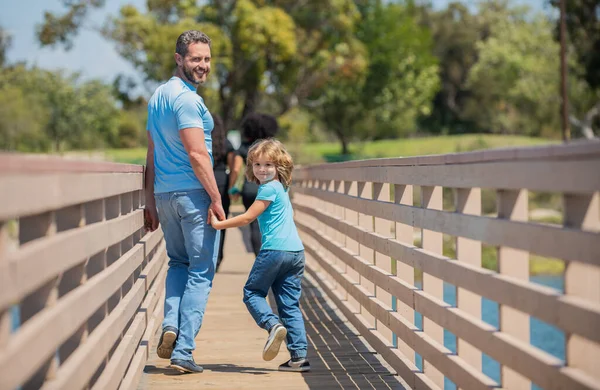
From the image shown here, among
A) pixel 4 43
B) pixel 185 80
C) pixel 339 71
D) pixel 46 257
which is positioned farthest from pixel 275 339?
pixel 4 43

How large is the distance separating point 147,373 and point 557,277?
33.5 metres

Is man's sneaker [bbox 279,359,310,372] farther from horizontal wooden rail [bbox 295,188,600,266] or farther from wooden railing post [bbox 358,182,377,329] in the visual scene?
wooden railing post [bbox 358,182,377,329]

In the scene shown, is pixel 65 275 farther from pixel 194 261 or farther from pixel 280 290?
pixel 280 290

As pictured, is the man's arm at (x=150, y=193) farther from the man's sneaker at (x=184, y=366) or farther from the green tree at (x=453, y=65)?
the green tree at (x=453, y=65)

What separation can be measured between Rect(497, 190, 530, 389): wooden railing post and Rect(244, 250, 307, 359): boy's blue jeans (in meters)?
2.33

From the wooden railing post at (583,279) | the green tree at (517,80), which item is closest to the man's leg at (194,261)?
the wooden railing post at (583,279)

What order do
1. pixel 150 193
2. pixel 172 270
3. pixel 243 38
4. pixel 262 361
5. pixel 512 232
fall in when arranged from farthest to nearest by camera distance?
pixel 243 38 → pixel 262 361 → pixel 150 193 → pixel 172 270 → pixel 512 232

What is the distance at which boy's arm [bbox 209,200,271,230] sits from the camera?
6.12 m

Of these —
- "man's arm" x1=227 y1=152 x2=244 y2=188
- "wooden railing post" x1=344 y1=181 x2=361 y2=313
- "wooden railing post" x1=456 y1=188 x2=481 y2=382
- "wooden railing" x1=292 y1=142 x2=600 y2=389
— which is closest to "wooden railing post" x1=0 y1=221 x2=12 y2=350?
"wooden railing" x1=292 y1=142 x2=600 y2=389

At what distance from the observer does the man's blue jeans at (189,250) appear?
6171 millimetres

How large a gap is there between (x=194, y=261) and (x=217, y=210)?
372 millimetres

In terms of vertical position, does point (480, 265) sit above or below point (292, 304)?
above

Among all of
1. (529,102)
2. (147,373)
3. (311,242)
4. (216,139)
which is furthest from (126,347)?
(529,102)

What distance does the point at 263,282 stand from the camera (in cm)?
645
